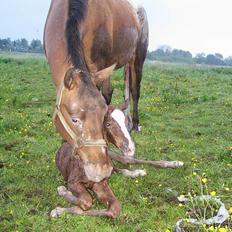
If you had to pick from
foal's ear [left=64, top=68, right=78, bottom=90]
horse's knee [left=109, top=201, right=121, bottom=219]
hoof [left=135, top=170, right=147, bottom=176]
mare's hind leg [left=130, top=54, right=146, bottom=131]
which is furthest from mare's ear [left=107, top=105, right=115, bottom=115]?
mare's hind leg [left=130, top=54, right=146, bottom=131]

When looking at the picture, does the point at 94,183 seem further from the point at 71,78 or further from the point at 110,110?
the point at 71,78

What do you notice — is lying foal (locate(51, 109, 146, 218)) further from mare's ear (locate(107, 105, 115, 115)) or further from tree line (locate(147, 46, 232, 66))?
tree line (locate(147, 46, 232, 66))

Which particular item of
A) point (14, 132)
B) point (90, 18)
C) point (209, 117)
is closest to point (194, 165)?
point (90, 18)

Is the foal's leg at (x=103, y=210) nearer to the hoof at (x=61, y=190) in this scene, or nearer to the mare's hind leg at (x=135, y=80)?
the hoof at (x=61, y=190)

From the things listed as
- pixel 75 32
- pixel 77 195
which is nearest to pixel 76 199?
pixel 77 195

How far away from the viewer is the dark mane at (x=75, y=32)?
5.14 meters

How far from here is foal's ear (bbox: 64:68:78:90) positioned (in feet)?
15.6

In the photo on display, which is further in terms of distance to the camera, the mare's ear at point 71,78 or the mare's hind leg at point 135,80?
the mare's hind leg at point 135,80

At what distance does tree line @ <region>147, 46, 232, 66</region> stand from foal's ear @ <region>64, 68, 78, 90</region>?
64801mm

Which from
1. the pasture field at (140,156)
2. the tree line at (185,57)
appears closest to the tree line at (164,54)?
the tree line at (185,57)

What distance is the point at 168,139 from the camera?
950cm

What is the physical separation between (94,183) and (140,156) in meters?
2.76

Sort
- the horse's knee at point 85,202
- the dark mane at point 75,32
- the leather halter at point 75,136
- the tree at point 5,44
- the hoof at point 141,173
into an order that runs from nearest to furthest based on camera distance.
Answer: the leather halter at point 75,136 → the dark mane at point 75,32 → the horse's knee at point 85,202 → the hoof at point 141,173 → the tree at point 5,44

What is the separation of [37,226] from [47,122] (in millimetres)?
5739
